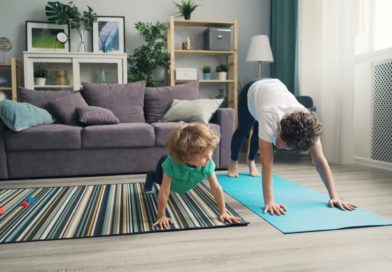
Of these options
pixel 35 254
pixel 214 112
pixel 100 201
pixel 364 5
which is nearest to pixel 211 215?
pixel 100 201

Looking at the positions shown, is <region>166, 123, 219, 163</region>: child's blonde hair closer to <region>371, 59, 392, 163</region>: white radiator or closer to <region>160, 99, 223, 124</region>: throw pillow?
<region>160, 99, 223, 124</region>: throw pillow

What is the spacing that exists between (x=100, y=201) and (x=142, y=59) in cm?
281

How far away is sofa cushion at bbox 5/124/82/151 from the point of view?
289 centimetres

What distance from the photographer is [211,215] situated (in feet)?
6.15

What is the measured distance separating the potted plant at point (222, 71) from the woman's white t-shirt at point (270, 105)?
243cm

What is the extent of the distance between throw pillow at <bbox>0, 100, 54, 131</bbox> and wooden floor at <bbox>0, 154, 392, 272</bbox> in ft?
5.26

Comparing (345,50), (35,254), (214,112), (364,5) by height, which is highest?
(364,5)

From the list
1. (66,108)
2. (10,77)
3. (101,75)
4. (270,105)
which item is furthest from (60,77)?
(270,105)

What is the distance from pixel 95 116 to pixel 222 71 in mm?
2122

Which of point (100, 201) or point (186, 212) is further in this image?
point (100, 201)

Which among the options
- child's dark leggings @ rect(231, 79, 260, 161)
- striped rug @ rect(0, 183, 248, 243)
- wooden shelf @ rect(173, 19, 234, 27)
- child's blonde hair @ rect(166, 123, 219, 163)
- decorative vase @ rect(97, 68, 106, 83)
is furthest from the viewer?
decorative vase @ rect(97, 68, 106, 83)

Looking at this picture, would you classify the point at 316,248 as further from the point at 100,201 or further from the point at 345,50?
the point at 345,50

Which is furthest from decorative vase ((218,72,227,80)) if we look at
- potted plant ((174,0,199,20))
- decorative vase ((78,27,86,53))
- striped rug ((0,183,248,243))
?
striped rug ((0,183,248,243))

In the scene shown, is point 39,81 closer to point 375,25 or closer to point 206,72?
point 206,72
